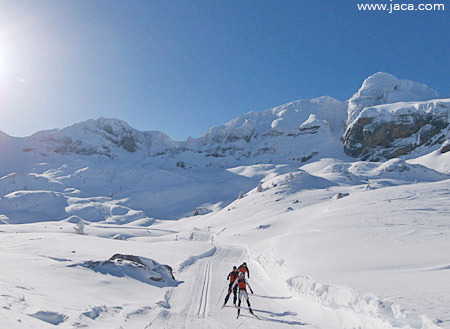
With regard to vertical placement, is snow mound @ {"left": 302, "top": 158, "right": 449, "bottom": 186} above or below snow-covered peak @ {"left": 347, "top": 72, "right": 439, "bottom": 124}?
below

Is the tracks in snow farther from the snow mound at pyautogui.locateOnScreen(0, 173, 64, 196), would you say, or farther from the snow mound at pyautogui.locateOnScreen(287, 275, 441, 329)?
the snow mound at pyautogui.locateOnScreen(0, 173, 64, 196)

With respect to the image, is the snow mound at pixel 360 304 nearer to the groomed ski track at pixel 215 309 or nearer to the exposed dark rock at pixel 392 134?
the groomed ski track at pixel 215 309

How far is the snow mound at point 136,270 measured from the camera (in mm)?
13625

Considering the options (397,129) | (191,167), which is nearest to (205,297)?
(397,129)

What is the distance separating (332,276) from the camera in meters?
11.4

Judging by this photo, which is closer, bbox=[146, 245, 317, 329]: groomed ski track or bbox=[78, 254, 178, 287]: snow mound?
bbox=[146, 245, 317, 329]: groomed ski track

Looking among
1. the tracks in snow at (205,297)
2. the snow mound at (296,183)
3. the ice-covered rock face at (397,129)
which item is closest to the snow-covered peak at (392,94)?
the ice-covered rock face at (397,129)

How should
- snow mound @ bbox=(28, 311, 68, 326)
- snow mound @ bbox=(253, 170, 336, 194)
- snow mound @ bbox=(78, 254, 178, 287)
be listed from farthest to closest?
snow mound @ bbox=(253, 170, 336, 194)
snow mound @ bbox=(78, 254, 178, 287)
snow mound @ bbox=(28, 311, 68, 326)

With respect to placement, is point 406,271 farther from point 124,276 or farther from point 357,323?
point 124,276

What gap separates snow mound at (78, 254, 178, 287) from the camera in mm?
13625

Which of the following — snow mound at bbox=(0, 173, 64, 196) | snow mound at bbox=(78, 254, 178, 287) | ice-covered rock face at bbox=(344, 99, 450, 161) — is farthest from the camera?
ice-covered rock face at bbox=(344, 99, 450, 161)

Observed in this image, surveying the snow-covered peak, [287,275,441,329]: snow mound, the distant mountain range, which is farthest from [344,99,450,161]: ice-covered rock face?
[287,275,441,329]: snow mound

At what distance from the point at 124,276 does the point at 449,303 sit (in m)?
12.4

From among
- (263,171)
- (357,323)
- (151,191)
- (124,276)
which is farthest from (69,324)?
(263,171)
